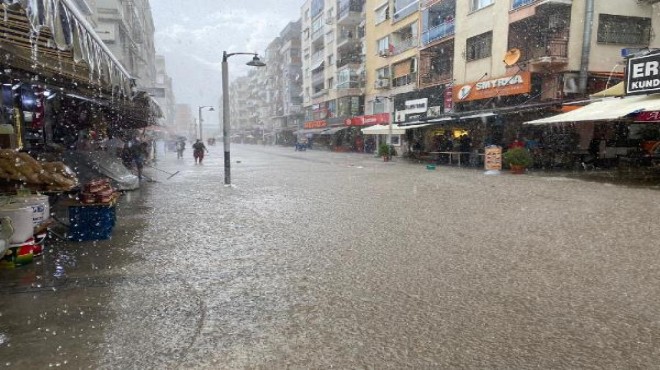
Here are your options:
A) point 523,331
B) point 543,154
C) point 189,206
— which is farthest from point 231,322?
point 543,154

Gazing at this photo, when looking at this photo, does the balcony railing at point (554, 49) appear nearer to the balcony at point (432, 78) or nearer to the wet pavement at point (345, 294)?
the balcony at point (432, 78)

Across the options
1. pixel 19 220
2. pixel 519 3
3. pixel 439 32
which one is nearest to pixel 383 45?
pixel 439 32

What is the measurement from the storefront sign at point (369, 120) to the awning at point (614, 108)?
67.9ft

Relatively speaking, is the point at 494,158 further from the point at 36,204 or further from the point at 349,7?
the point at 349,7

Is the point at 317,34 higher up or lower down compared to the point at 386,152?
higher up

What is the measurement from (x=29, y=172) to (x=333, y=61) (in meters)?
47.9

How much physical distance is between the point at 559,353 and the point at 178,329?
3024 mm

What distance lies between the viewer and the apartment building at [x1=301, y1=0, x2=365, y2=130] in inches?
1790

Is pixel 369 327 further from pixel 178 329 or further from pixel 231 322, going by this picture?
pixel 178 329

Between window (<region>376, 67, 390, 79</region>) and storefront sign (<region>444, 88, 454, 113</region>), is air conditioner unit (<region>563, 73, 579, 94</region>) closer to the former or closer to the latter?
storefront sign (<region>444, 88, 454, 113</region>)

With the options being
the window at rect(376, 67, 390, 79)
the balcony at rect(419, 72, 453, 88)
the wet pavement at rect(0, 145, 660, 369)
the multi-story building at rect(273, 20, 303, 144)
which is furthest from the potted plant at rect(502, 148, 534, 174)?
the multi-story building at rect(273, 20, 303, 144)

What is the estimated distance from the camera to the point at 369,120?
39.8 metres

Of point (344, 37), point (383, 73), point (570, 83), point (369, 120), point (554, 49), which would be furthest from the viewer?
point (344, 37)

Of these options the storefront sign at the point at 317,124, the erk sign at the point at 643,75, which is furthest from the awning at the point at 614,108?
the storefront sign at the point at 317,124
